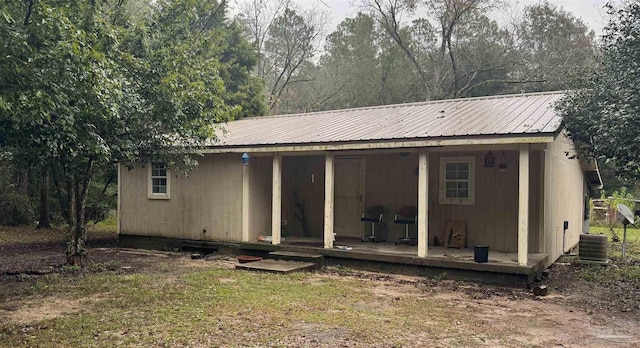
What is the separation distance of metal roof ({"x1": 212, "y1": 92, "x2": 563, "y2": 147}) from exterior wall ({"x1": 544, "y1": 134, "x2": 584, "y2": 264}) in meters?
0.98

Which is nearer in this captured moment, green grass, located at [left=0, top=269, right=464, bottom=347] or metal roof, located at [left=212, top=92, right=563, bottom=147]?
green grass, located at [left=0, top=269, right=464, bottom=347]

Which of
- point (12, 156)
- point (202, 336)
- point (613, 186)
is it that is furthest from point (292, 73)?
point (202, 336)

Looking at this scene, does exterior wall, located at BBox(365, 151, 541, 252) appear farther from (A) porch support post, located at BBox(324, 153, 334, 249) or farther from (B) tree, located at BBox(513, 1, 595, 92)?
(B) tree, located at BBox(513, 1, 595, 92)

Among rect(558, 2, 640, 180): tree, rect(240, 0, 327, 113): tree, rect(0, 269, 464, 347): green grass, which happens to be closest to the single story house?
rect(558, 2, 640, 180): tree

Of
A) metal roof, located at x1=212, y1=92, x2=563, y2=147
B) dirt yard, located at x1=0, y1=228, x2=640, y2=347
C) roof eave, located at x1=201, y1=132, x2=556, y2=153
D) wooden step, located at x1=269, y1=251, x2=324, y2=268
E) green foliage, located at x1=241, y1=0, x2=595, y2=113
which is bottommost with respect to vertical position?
dirt yard, located at x1=0, y1=228, x2=640, y2=347

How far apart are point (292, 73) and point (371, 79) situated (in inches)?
213

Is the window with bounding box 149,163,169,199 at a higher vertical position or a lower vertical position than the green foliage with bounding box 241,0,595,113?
lower

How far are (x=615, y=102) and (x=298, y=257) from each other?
18.3ft

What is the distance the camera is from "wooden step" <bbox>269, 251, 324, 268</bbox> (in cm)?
895

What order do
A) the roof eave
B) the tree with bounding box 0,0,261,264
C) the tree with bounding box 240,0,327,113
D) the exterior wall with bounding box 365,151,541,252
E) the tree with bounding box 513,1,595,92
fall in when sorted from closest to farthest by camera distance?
1. the tree with bounding box 0,0,261,264
2. the roof eave
3. the exterior wall with bounding box 365,151,541,252
4. the tree with bounding box 513,1,595,92
5. the tree with bounding box 240,0,327,113

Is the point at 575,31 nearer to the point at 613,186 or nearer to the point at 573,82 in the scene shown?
the point at 613,186

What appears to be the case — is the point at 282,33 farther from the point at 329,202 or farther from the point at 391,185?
the point at 329,202

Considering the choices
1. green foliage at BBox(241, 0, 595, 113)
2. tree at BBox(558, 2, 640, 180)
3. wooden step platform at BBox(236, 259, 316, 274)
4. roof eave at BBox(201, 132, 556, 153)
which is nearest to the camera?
tree at BBox(558, 2, 640, 180)

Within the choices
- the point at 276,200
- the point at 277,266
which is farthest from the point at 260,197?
the point at 277,266
